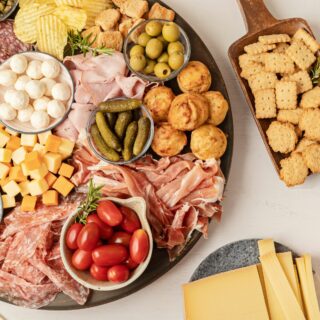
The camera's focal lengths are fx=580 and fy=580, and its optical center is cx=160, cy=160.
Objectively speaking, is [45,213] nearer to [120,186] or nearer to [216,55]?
[120,186]

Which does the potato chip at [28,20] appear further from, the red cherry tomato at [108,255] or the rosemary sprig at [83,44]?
the red cherry tomato at [108,255]

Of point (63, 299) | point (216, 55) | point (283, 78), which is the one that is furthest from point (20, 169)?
point (283, 78)

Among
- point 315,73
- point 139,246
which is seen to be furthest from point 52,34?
point 315,73

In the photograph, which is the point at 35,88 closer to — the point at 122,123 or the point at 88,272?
the point at 122,123

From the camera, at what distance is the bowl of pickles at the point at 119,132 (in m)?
1.94

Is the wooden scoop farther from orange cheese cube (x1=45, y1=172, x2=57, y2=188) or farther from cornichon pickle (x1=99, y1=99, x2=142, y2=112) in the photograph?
orange cheese cube (x1=45, y1=172, x2=57, y2=188)

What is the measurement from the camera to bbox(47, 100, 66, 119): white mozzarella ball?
1.99 metres

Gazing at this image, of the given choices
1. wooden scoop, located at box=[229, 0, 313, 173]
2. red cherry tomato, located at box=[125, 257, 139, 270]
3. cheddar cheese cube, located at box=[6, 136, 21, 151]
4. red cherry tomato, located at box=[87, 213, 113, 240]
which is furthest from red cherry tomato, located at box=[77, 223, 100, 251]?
wooden scoop, located at box=[229, 0, 313, 173]

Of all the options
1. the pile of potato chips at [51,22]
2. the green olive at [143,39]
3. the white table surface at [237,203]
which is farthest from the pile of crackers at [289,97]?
the pile of potato chips at [51,22]

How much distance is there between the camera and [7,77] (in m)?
1.99

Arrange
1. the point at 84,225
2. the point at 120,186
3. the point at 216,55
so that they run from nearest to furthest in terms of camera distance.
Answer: the point at 84,225 < the point at 120,186 < the point at 216,55

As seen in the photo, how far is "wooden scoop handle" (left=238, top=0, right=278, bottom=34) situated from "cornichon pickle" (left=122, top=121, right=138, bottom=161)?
0.56 meters

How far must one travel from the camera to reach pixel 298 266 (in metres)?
1.98

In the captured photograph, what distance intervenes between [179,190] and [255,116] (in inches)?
14.7
